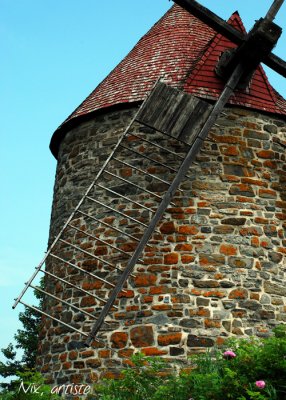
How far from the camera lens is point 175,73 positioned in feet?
31.4

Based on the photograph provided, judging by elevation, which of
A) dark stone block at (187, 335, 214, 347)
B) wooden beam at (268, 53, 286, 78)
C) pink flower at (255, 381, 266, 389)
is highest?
wooden beam at (268, 53, 286, 78)

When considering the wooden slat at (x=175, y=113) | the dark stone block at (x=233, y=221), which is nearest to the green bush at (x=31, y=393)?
the dark stone block at (x=233, y=221)

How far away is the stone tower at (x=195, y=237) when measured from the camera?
8.07m

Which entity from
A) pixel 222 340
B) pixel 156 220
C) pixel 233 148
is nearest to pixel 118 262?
pixel 156 220

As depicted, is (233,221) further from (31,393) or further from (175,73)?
(31,393)

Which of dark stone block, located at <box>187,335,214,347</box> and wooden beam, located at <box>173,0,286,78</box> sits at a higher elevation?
wooden beam, located at <box>173,0,286,78</box>

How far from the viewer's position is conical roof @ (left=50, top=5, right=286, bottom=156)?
362 inches

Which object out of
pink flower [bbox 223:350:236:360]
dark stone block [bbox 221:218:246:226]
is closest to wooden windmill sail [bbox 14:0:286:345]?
dark stone block [bbox 221:218:246:226]

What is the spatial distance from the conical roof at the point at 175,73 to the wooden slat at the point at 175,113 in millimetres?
576

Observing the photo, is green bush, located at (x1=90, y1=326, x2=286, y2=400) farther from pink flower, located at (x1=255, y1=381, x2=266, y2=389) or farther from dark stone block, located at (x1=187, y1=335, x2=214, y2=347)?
dark stone block, located at (x1=187, y1=335, x2=214, y2=347)

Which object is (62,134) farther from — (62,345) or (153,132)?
(62,345)

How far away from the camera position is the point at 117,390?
6.78 metres

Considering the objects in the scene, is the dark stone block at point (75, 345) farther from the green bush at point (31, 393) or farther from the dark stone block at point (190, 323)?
the green bush at point (31, 393)

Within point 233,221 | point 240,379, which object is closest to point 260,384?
point 240,379
